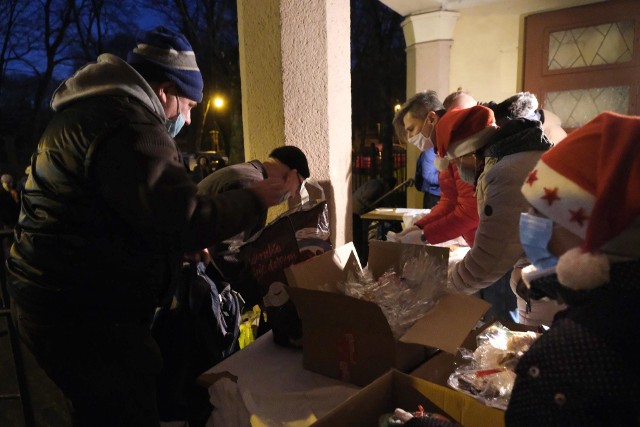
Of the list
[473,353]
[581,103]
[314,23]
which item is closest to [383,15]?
[581,103]

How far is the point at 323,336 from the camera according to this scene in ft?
5.49

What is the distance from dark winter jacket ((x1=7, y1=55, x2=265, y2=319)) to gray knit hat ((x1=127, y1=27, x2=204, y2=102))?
0.18 meters

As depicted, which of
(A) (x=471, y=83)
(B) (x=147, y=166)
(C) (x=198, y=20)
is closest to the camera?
(B) (x=147, y=166)

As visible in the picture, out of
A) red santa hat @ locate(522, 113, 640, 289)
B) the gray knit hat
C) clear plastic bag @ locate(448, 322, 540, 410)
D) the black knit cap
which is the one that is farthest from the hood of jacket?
clear plastic bag @ locate(448, 322, 540, 410)

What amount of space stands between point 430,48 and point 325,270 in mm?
5183

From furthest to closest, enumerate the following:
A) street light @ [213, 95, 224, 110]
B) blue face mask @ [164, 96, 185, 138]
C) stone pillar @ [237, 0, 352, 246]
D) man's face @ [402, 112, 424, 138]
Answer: street light @ [213, 95, 224, 110] → man's face @ [402, 112, 424, 138] → stone pillar @ [237, 0, 352, 246] → blue face mask @ [164, 96, 185, 138]

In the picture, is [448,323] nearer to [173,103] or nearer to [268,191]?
[268,191]

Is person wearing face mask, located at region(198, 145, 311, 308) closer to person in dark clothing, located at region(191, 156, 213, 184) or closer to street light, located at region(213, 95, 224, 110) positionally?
person in dark clothing, located at region(191, 156, 213, 184)

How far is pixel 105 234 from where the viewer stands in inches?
59.0

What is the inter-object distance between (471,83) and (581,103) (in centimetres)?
132

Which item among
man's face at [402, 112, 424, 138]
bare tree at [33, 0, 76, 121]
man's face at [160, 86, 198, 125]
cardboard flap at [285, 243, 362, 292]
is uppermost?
bare tree at [33, 0, 76, 121]

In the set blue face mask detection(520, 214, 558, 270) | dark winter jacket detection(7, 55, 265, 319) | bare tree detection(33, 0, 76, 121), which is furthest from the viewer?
bare tree detection(33, 0, 76, 121)

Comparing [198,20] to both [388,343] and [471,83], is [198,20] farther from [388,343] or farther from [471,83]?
[388,343]

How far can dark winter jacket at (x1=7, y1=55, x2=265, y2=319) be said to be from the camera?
141 centimetres
